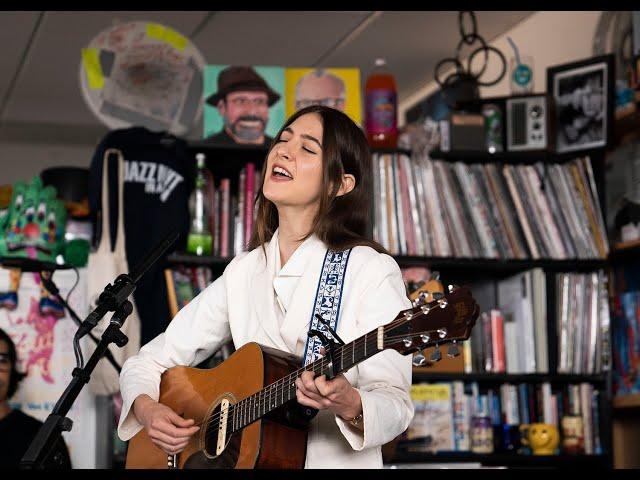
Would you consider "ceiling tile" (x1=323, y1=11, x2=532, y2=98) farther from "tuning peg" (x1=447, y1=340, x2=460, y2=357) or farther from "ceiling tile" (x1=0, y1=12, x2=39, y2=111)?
"tuning peg" (x1=447, y1=340, x2=460, y2=357)

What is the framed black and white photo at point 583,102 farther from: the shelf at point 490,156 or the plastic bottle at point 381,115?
the plastic bottle at point 381,115

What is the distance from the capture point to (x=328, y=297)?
1.70 meters

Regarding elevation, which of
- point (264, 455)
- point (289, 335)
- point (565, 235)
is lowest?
point (264, 455)

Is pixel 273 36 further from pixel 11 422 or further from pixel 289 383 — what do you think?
pixel 289 383

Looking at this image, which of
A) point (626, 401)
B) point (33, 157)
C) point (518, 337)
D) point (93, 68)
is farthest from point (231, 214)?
point (33, 157)

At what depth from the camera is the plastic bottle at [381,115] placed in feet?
12.0

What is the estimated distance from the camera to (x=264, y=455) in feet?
5.26

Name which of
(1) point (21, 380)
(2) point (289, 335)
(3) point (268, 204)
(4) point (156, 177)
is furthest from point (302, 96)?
(2) point (289, 335)

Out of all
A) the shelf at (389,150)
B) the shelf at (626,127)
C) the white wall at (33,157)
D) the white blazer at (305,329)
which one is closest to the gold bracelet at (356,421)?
the white blazer at (305,329)

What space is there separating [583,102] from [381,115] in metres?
0.76

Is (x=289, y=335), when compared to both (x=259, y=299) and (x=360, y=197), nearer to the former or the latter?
(x=259, y=299)

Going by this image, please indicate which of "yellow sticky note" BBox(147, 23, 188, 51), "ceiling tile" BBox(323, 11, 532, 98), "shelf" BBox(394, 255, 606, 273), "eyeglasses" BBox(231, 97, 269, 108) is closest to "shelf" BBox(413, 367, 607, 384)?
"shelf" BBox(394, 255, 606, 273)

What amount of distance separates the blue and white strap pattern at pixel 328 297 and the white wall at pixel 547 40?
2954mm
